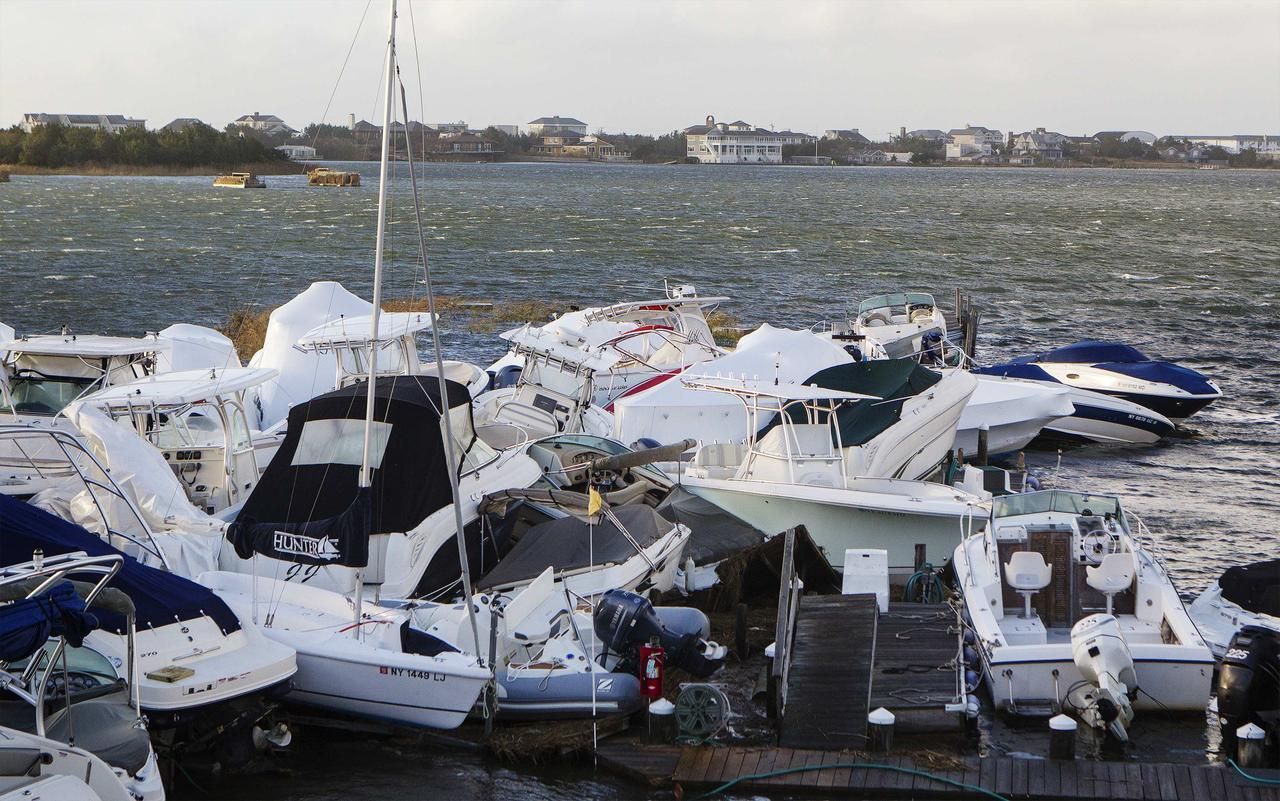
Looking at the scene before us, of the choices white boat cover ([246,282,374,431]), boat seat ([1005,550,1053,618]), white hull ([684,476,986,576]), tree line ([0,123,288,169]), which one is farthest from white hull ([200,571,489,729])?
tree line ([0,123,288,169])

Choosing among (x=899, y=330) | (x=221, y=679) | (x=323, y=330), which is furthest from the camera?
(x=899, y=330)

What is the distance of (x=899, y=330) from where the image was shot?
30.2 metres

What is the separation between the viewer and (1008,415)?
24.3 m

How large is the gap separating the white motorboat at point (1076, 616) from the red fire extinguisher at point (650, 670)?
2.99 m

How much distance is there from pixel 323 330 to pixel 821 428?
23.6 feet

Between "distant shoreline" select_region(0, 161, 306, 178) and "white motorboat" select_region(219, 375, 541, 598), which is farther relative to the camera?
"distant shoreline" select_region(0, 161, 306, 178)

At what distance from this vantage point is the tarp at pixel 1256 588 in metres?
13.7

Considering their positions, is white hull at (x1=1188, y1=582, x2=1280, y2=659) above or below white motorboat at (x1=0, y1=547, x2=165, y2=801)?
below

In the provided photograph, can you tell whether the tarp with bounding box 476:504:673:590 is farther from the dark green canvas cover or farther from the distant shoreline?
the distant shoreline

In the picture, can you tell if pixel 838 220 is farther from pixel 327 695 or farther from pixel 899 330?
pixel 327 695

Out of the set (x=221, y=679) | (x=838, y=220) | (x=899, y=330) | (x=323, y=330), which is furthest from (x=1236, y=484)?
(x=838, y=220)

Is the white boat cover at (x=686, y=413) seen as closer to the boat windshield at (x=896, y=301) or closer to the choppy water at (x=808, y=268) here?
the choppy water at (x=808, y=268)

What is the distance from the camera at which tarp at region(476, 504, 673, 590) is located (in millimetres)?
13789

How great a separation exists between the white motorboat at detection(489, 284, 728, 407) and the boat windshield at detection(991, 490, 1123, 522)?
8.53 m
